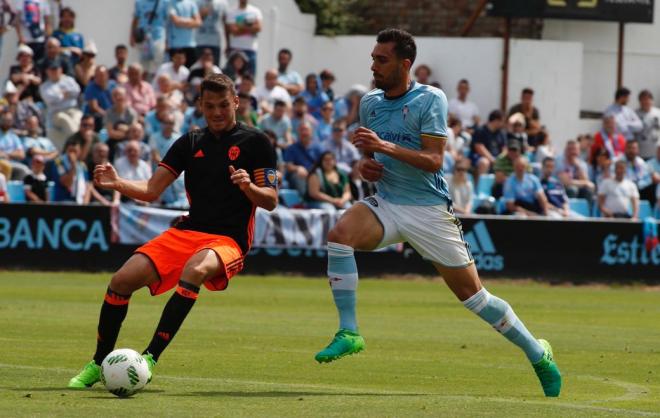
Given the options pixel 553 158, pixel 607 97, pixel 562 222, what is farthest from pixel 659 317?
pixel 607 97

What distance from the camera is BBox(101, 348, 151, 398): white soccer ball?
829cm

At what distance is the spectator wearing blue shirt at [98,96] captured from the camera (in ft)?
77.6

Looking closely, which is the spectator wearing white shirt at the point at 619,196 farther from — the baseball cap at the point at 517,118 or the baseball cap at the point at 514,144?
the baseball cap at the point at 517,118

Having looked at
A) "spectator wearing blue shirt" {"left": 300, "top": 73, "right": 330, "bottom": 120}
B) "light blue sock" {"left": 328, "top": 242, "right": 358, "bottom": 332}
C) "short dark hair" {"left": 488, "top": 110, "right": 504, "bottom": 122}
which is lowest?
"light blue sock" {"left": 328, "top": 242, "right": 358, "bottom": 332}

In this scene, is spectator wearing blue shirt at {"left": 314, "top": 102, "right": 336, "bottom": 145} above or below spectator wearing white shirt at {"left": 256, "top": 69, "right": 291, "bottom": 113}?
below

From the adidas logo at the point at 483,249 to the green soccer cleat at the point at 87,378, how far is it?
14.2 metres

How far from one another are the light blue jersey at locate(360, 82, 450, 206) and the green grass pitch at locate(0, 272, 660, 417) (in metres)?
1.33

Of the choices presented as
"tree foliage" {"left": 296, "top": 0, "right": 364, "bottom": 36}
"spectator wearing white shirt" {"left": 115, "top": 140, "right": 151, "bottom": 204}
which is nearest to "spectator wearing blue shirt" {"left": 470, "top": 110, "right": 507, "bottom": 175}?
"spectator wearing white shirt" {"left": 115, "top": 140, "right": 151, "bottom": 204}

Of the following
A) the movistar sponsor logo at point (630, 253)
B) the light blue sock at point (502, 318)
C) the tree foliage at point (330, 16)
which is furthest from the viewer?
the tree foliage at point (330, 16)

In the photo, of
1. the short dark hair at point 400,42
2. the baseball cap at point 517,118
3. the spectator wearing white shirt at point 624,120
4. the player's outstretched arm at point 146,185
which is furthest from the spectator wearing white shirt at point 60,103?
the short dark hair at point 400,42

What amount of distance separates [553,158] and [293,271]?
5681 mm

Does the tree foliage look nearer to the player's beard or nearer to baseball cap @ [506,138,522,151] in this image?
baseball cap @ [506,138,522,151]

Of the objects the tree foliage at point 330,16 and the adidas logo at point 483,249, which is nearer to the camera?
the adidas logo at point 483,249

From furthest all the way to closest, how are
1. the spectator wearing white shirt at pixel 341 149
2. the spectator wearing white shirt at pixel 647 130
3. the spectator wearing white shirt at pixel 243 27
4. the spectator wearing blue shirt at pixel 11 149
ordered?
the spectator wearing white shirt at pixel 647 130, the spectator wearing white shirt at pixel 243 27, the spectator wearing white shirt at pixel 341 149, the spectator wearing blue shirt at pixel 11 149
